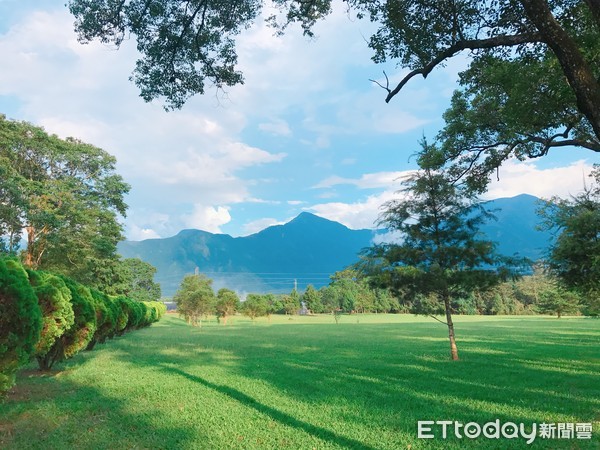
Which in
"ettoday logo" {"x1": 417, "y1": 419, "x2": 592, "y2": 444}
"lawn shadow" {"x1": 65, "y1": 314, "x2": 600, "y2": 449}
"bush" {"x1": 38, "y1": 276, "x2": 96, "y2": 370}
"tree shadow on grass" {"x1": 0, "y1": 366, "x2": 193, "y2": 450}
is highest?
"bush" {"x1": 38, "y1": 276, "x2": 96, "y2": 370}

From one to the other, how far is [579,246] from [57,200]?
31.9 metres

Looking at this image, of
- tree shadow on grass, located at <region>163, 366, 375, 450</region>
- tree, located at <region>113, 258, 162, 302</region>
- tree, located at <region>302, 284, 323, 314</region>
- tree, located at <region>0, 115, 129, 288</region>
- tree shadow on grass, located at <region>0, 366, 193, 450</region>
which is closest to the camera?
tree shadow on grass, located at <region>163, 366, 375, 450</region>

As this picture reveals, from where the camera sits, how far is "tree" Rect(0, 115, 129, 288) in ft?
88.5

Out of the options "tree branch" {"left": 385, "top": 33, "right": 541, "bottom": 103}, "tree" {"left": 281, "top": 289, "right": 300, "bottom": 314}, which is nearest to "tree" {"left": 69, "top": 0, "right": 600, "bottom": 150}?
"tree branch" {"left": 385, "top": 33, "right": 541, "bottom": 103}

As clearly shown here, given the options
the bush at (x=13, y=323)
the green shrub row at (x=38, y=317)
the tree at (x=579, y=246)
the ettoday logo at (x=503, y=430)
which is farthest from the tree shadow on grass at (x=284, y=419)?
the tree at (x=579, y=246)

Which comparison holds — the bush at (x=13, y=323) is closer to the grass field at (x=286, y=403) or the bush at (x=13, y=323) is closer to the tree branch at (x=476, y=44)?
the grass field at (x=286, y=403)

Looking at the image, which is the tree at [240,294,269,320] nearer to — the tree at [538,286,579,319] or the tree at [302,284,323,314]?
the tree at [302,284,323,314]

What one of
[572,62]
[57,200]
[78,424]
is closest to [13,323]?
[78,424]

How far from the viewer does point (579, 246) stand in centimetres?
1277

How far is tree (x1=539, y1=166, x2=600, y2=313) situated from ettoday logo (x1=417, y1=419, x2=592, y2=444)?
24.9 feet

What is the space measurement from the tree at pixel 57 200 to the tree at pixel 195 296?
35.2 ft

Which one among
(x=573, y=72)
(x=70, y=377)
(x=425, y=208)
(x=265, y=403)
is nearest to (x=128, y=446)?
(x=265, y=403)

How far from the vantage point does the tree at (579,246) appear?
1272cm

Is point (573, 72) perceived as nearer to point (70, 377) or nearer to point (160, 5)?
point (160, 5)
